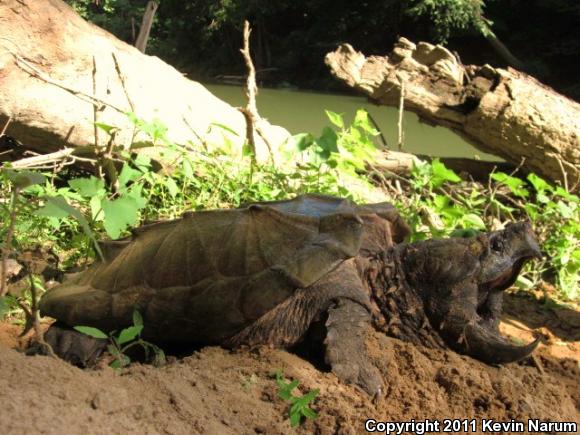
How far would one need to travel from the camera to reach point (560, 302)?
Result: 412 centimetres

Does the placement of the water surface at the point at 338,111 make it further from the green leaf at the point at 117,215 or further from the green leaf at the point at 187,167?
the green leaf at the point at 117,215

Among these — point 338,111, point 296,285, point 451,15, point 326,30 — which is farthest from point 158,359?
point 326,30

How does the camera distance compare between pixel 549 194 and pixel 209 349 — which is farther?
pixel 549 194

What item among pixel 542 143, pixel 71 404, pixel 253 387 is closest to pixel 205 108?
pixel 542 143

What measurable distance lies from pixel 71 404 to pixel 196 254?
3.72 ft

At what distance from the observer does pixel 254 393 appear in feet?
7.07

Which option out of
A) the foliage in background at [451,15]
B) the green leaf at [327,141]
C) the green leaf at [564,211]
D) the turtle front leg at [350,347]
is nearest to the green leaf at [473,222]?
the green leaf at [564,211]

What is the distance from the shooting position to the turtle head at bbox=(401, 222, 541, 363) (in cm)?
263

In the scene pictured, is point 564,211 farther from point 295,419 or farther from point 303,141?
point 295,419

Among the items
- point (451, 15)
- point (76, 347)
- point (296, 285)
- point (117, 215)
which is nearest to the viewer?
point (296, 285)

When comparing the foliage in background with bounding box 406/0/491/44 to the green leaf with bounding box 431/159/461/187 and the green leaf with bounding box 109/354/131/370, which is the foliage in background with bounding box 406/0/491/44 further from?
the green leaf with bounding box 109/354/131/370

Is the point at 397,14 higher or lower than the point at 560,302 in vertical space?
higher

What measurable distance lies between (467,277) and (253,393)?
1.05m

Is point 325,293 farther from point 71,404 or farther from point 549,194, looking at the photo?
point 549,194
